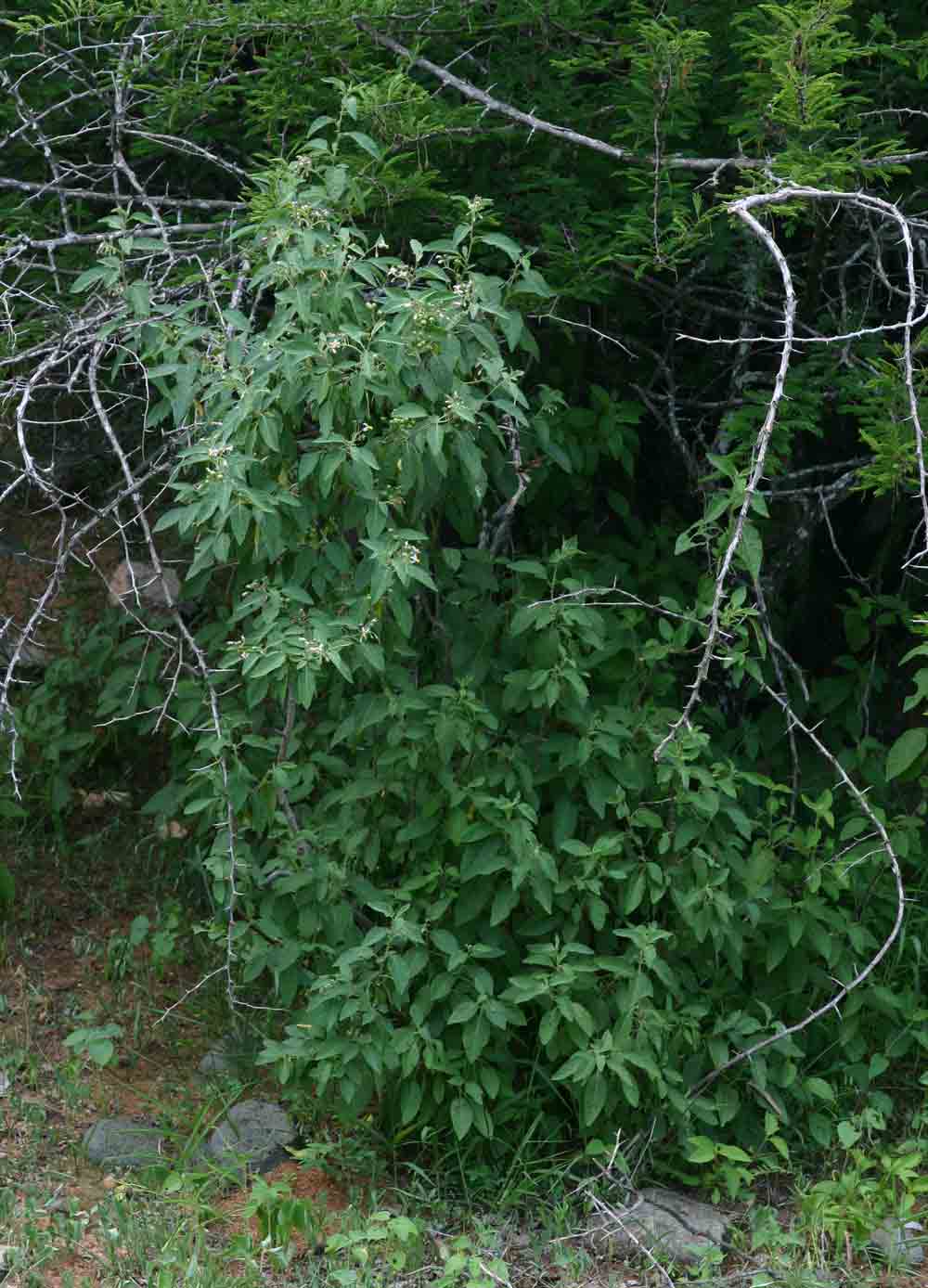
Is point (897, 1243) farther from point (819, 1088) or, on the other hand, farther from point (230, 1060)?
point (230, 1060)

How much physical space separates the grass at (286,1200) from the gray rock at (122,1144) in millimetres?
36

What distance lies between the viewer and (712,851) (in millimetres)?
3838

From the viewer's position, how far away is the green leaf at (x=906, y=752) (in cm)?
385

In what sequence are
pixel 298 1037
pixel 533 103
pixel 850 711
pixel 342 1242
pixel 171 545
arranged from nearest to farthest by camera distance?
pixel 342 1242
pixel 298 1037
pixel 533 103
pixel 850 711
pixel 171 545

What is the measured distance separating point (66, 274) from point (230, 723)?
1600 millimetres

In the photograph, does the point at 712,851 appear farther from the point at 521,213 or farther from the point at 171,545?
the point at 171,545

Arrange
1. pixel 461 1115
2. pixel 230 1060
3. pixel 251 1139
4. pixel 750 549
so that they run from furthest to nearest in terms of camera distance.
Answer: pixel 230 1060 < pixel 251 1139 < pixel 461 1115 < pixel 750 549

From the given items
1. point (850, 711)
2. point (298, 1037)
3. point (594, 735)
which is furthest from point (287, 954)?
point (850, 711)

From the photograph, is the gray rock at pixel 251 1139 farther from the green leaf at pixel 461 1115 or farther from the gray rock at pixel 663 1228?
the gray rock at pixel 663 1228

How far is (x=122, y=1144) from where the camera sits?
4062 mm

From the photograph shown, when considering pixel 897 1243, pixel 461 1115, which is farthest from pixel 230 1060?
pixel 897 1243

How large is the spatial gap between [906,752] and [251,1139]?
186cm

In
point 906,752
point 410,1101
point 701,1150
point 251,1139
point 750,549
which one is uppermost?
point 750,549

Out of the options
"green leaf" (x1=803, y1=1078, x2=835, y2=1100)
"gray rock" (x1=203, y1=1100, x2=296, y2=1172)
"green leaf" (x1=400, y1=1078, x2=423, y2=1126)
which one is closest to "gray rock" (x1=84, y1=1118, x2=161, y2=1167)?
"gray rock" (x1=203, y1=1100, x2=296, y2=1172)
